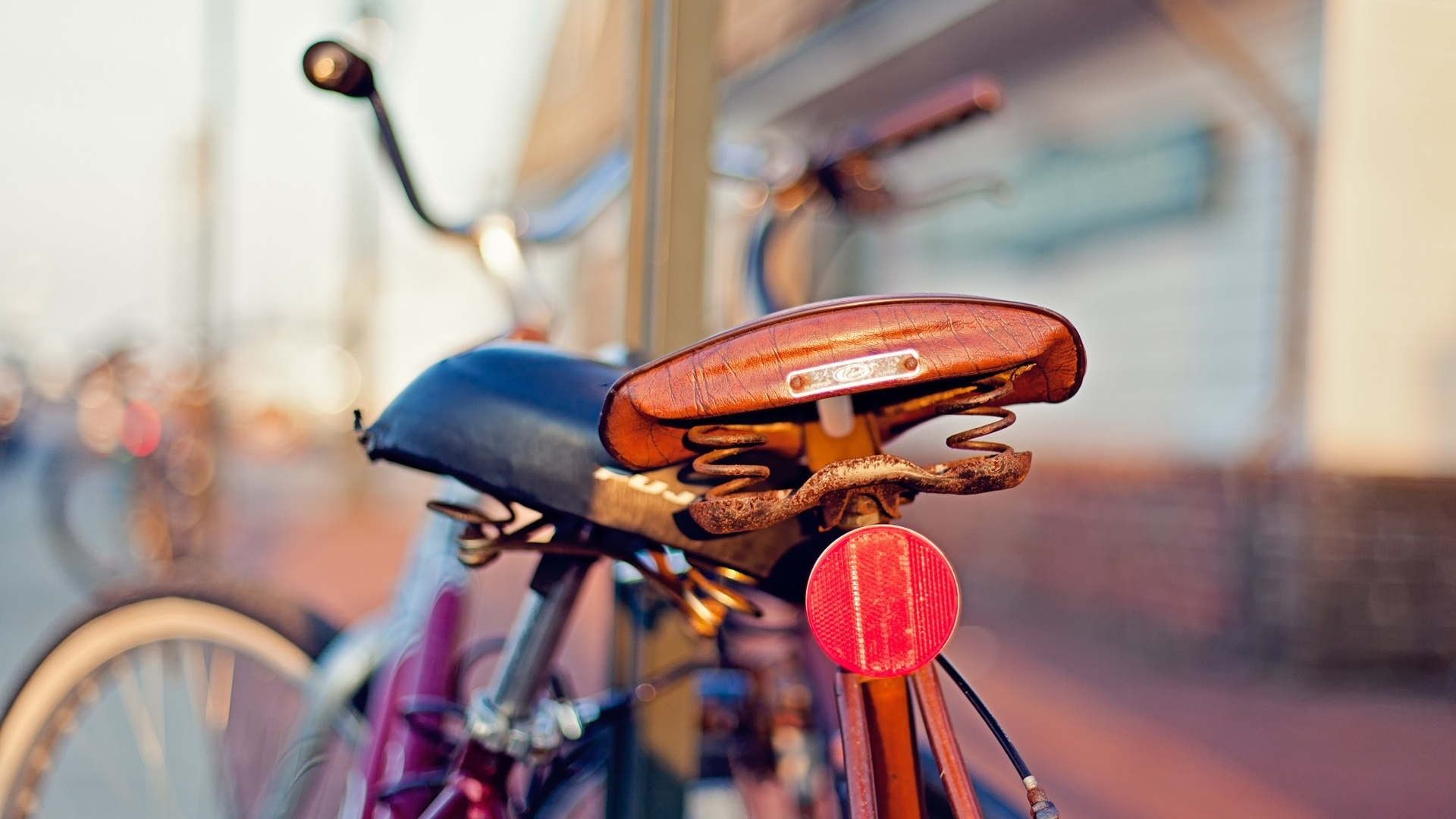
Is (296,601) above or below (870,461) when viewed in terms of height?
below

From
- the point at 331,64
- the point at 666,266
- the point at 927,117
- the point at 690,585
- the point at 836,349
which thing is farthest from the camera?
the point at 927,117

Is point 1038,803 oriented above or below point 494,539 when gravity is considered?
below

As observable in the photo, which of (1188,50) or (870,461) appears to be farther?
(1188,50)

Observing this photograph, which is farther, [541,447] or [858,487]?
[541,447]

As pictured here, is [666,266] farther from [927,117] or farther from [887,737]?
[887,737]

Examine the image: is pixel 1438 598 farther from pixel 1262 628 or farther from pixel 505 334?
pixel 505 334

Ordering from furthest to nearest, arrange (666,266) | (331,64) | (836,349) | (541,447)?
(666,266), (331,64), (541,447), (836,349)

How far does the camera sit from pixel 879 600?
27.8 inches

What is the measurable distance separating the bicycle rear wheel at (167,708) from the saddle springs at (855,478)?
104 cm

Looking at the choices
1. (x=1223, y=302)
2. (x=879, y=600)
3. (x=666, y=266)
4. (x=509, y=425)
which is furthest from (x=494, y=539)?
(x=1223, y=302)

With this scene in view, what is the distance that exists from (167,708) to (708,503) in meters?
1.42

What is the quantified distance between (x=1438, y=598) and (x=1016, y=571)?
192cm

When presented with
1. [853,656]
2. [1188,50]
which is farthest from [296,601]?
[1188,50]

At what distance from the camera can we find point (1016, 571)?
544cm
